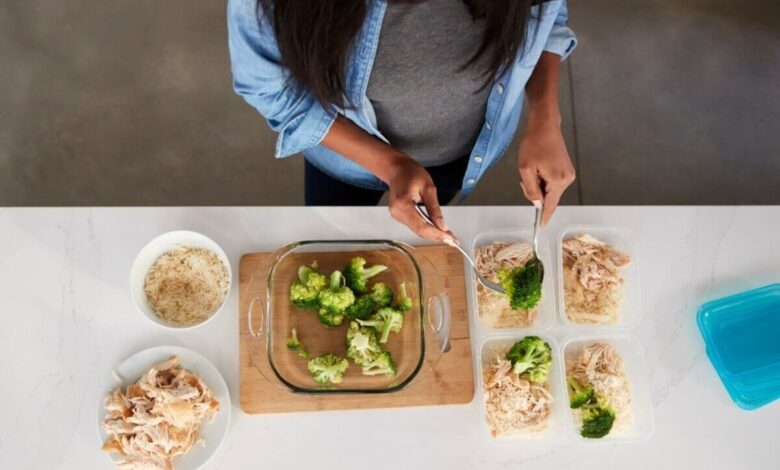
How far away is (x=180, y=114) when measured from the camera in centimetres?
227

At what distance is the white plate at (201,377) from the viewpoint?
1159 mm

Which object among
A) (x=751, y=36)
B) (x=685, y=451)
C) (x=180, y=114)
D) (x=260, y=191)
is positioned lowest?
(x=685, y=451)

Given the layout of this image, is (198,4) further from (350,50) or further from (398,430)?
(398,430)

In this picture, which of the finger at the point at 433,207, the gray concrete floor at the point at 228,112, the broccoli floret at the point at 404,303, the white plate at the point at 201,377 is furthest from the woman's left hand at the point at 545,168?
the gray concrete floor at the point at 228,112

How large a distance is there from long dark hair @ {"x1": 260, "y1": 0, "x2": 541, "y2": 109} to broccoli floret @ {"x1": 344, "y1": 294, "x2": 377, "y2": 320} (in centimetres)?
38

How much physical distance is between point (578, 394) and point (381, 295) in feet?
1.46

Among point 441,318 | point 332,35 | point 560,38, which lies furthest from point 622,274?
point 332,35

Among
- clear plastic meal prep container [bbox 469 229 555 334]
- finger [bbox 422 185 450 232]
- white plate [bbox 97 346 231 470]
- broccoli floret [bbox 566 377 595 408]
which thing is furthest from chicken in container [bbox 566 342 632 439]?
white plate [bbox 97 346 231 470]

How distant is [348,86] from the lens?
3.46ft

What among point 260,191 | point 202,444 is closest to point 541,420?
point 202,444

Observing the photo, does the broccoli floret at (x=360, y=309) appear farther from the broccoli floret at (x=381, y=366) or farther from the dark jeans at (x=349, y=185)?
the dark jeans at (x=349, y=185)

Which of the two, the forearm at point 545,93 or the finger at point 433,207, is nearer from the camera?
the finger at point 433,207

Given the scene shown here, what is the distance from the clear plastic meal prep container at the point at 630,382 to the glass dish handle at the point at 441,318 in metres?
0.25

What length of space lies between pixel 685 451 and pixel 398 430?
596 mm
